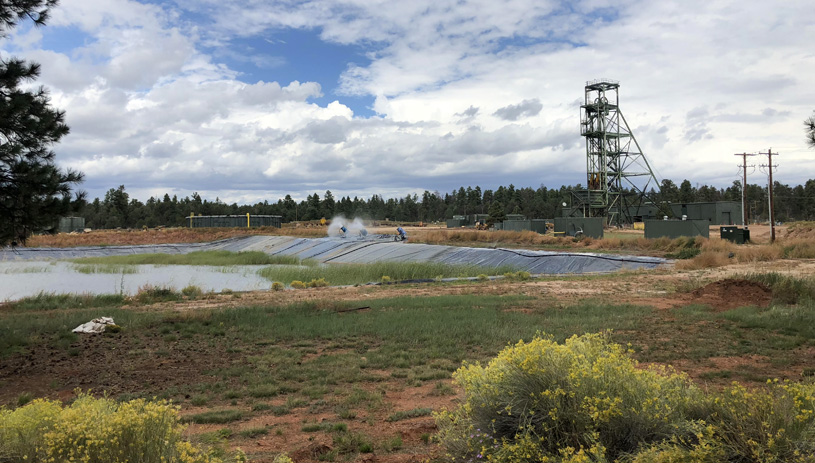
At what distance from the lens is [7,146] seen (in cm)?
862

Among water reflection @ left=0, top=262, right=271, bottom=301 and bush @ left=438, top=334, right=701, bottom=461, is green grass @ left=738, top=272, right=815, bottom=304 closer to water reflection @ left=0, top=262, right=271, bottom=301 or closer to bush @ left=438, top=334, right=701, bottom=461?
bush @ left=438, top=334, right=701, bottom=461

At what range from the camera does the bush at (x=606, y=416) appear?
3342mm

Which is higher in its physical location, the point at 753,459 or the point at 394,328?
the point at 753,459

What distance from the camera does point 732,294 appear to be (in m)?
13.9

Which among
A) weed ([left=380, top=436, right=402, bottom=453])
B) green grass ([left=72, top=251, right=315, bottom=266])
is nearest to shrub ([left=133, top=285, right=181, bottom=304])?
weed ([left=380, top=436, right=402, bottom=453])

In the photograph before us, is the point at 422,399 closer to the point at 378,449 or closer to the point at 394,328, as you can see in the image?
the point at 378,449

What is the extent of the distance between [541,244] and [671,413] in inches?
1400

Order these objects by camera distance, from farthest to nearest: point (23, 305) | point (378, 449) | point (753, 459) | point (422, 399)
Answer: point (23, 305)
point (422, 399)
point (378, 449)
point (753, 459)

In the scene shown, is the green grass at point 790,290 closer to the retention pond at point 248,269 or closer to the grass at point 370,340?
the grass at point 370,340

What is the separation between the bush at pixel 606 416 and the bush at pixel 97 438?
2.12 metres

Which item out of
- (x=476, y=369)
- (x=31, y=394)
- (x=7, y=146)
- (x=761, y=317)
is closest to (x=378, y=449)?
(x=476, y=369)

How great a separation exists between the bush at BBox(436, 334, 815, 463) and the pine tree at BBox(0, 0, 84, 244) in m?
8.11

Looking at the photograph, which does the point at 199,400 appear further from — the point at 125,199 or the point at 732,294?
the point at 125,199

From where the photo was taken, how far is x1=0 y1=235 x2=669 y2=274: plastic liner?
25.7 m
